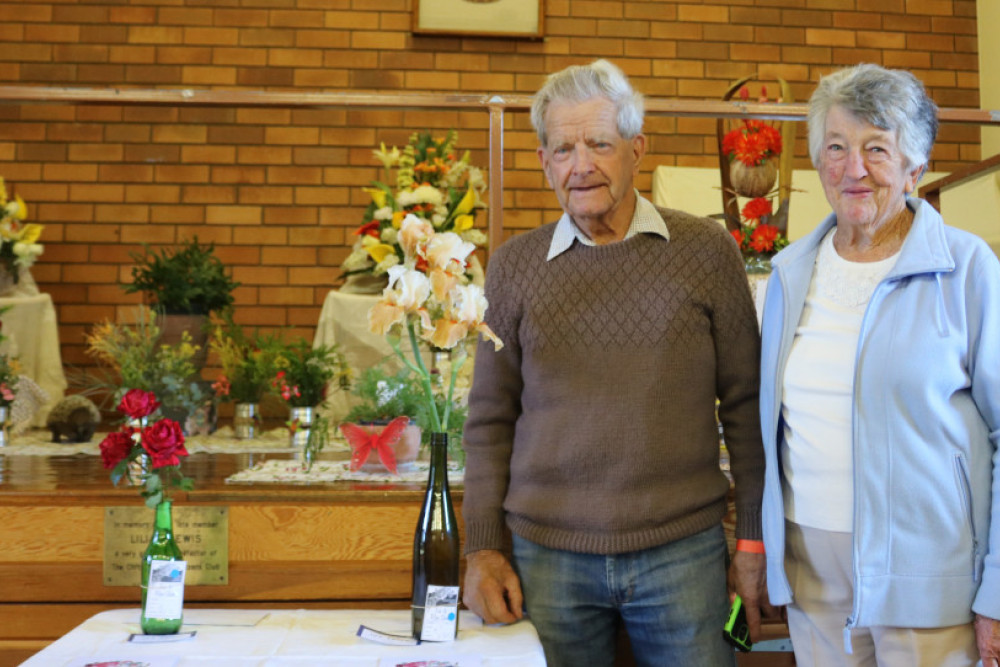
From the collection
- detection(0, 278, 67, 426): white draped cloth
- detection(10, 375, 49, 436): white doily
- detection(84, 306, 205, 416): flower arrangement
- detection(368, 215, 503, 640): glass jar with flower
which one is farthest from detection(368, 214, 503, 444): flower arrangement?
detection(0, 278, 67, 426): white draped cloth

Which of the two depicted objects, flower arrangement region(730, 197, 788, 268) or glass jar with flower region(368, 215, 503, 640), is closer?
glass jar with flower region(368, 215, 503, 640)

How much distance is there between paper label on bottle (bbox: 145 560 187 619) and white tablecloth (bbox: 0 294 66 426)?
272cm

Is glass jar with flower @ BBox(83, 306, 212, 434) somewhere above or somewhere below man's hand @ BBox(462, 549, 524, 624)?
above

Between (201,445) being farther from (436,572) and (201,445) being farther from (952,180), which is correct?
(952,180)

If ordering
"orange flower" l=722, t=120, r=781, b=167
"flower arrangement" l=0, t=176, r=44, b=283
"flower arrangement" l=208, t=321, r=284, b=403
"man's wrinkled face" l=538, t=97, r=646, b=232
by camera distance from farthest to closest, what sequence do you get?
"flower arrangement" l=0, t=176, r=44, b=283, "flower arrangement" l=208, t=321, r=284, b=403, "orange flower" l=722, t=120, r=781, b=167, "man's wrinkled face" l=538, t=97, r=646, b=232

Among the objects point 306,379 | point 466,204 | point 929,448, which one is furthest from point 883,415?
point 466,204

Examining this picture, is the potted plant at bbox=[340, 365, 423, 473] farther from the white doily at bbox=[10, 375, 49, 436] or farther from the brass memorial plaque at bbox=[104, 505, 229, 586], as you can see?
the white doily at bbox=[10, 375, 49, 436]

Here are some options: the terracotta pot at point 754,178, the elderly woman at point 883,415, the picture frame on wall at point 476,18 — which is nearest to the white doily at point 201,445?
the terracotta pot at point 754,178

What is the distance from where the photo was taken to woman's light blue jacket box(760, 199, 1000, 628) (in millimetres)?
1358

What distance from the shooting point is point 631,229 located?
170cm

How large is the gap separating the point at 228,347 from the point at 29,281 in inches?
55.5

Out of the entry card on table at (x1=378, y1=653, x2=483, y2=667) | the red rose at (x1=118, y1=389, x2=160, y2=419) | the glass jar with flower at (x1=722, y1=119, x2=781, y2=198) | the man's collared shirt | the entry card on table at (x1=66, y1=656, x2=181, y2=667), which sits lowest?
the entry card on table at (x1=66, y1=656, x2=181, y2=667)

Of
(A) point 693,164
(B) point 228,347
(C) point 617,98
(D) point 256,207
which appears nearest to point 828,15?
(A) point 693,164

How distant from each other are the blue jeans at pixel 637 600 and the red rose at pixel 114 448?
0.65 m
